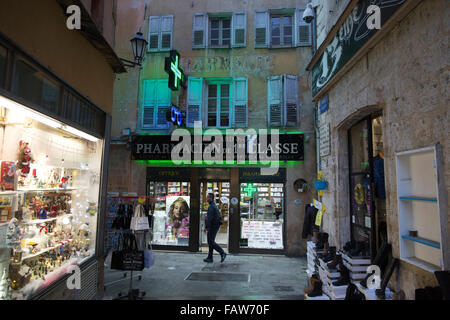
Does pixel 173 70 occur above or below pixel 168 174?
above

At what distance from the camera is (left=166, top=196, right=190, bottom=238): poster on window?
364 inches

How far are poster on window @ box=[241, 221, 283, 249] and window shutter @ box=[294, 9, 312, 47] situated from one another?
6036 mm

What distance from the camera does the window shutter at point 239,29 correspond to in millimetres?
9562

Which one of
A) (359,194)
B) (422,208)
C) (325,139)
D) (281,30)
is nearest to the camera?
(422,208)

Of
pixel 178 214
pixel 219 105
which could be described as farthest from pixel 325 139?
pixel 178 214

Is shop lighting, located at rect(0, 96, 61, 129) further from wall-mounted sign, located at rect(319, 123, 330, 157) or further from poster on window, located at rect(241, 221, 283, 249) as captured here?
poster on window, located at rect(241, 221, 283, 249)

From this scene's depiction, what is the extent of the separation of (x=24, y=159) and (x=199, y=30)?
771 centimetres

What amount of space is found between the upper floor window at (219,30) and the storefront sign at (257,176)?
4317mm

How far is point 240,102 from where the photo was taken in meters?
9.35

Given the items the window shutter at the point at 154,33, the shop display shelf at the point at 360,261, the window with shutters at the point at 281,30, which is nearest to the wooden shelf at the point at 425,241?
the shop display shelf at the point at 360,261

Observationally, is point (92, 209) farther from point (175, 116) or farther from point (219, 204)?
point (219, 204)

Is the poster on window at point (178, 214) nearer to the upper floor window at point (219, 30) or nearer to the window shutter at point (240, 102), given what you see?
the window shutter at point (240, 102)

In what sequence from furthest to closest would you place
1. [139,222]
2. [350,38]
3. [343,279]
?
[139,222] → [350,38] → [343,279]

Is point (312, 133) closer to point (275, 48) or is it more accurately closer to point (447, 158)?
point (275, 48)
